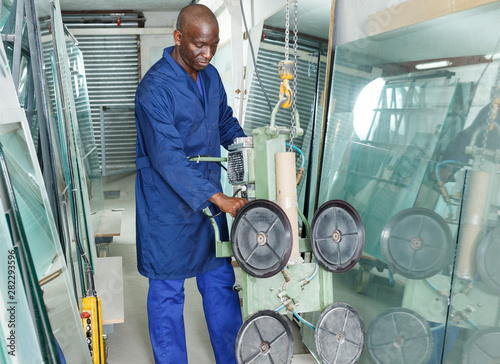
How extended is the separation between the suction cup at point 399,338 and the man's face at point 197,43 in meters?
1.22

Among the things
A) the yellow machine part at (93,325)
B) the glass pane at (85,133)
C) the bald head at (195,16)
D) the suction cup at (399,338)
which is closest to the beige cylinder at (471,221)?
the suction cup at (399,338)

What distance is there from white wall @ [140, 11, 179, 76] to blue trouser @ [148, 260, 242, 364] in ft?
23.5

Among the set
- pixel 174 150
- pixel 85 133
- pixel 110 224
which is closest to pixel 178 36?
pixel 174 150

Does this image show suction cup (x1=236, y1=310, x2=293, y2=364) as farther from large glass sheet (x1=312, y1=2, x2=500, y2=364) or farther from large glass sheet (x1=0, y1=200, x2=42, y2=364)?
large glass sheet (x1=0, y1=200, x2=42, y2=364)

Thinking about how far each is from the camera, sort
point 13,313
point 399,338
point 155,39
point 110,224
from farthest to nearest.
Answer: point 155,39
point 110,224
point 399,338
point 13,313

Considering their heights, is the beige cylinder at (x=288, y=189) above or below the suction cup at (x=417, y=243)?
above

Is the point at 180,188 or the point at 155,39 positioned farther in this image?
the point at 155,39

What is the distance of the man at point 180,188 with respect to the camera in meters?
1.79

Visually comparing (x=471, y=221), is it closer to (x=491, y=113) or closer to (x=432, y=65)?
(x=491, y=113)

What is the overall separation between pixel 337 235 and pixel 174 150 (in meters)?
0.67

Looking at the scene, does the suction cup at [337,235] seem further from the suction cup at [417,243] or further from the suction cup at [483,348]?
the suction cup at [483,348]

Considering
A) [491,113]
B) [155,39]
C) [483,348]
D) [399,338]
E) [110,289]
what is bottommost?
[110,289]

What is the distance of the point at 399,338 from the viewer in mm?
1739

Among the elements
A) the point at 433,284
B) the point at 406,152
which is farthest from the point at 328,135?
the point at 433,284
